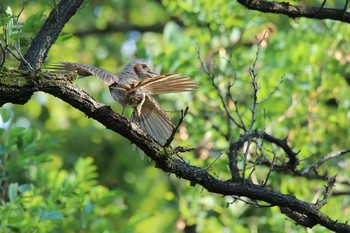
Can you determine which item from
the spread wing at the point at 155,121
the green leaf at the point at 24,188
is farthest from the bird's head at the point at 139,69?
the green leaf at the point at 24,188

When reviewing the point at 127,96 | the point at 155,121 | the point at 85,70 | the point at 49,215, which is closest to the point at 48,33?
the point at 85,70

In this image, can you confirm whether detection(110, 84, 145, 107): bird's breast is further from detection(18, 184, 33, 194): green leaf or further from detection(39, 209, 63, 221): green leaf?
detection(18, 184, 33, 194): green leaf

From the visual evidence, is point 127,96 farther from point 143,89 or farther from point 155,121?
point 155,121

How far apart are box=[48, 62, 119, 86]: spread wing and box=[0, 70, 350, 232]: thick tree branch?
0.25 meters

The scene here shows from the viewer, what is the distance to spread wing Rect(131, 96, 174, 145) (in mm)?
5145

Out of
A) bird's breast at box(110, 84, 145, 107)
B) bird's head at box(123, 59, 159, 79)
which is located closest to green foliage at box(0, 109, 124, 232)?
bird's head at box(123, 59, 159, 79)

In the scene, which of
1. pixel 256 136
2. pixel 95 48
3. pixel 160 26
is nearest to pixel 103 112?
pixel 256 136

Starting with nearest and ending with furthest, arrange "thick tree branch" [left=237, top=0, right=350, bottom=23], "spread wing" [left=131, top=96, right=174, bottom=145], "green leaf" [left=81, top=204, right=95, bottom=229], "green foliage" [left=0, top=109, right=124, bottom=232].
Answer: "spread wing" [left=131, top=96, right=174, bottom=145]
"thick tree branch" [left=237, top=0, right=350, bottom=23]
"green foliage" [left=0, top=109, right=124, bottom=232]
"green leaf" [left=81, top=204, right=95, bottom=229]

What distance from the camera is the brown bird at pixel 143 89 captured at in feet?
Answer: 15.0

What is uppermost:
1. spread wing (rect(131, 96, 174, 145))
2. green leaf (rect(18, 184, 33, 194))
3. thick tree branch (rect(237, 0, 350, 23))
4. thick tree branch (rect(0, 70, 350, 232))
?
thick tree branch (rect(237, 0, 350, 23))

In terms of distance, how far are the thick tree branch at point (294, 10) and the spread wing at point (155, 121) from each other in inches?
36.8

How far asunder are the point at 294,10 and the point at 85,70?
5.55 ft

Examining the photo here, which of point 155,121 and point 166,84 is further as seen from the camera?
point 155,121

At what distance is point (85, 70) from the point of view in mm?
4621
